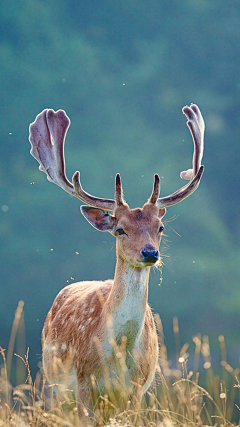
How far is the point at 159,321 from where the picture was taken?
4820 millimetres

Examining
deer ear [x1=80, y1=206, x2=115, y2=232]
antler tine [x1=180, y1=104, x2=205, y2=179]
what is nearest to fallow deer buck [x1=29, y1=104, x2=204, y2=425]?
deer ear [x1=80, y1=206, x2=115, y2=232]

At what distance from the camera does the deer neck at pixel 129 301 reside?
449cm

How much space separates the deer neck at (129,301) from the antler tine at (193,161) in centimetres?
108

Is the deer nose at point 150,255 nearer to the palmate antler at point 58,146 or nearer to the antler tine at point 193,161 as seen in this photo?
the antler tine at point 193,161

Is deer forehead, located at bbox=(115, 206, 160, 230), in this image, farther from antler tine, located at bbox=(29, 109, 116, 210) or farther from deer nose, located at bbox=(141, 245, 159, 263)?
antler tine, located at bbox=(29, 109, 116, 210)

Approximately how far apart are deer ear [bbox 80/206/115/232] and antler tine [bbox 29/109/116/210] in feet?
2.55

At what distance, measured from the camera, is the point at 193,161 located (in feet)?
21.0

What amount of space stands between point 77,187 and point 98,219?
53 centimetres

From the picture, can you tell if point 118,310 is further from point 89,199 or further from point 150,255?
point 89,199

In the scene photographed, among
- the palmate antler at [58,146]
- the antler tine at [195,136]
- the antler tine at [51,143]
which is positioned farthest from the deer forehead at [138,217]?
the antler tine at [195,136]

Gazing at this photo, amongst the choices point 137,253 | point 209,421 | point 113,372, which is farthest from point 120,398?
point 137,253

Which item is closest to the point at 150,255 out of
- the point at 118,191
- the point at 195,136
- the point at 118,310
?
the point at 118,310

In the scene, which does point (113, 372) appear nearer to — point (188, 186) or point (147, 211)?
point (147, 211)

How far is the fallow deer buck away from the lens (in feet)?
14.8
